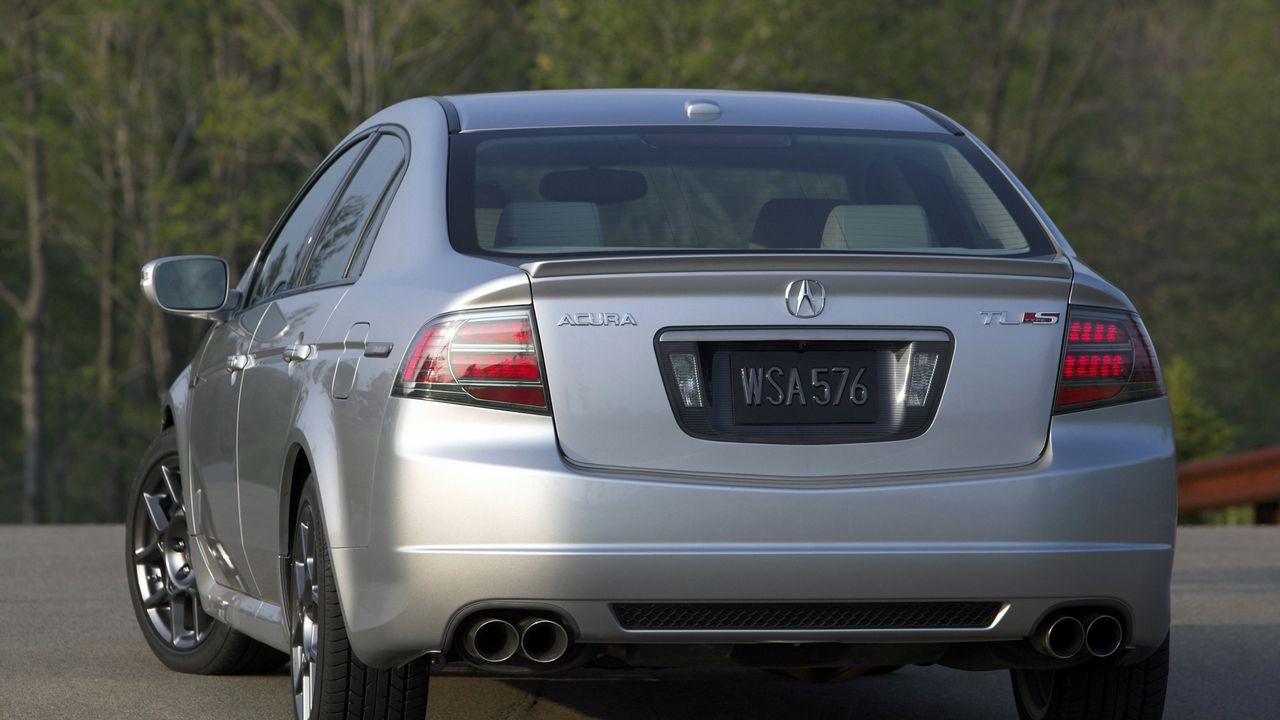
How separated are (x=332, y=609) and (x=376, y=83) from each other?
1324 inches

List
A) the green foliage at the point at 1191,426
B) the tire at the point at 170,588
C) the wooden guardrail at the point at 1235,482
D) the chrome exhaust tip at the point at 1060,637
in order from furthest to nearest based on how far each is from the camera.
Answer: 1. the green foliage at the point at 1191,426
2. the wooden guardrail at the point at 1235,482
3. the tire at the point at 170,588
4. the chrome exhaust tip at the point at 1060,637

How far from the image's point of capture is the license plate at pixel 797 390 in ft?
13.9

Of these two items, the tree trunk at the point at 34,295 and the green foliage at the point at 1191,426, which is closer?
the green foliage at the point at 1191,426

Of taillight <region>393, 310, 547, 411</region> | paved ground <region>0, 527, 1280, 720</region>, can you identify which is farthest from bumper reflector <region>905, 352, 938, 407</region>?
paved ground <region>0, 527, 1280, 720</region>

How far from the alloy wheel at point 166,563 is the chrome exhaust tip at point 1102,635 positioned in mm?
3194

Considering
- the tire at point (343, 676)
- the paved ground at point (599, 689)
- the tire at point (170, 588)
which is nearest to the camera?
the tire at point (343, 676)

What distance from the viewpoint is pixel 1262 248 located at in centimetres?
4675

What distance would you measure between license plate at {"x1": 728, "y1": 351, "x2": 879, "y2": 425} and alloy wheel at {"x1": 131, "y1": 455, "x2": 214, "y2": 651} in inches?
115

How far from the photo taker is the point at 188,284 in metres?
6.05

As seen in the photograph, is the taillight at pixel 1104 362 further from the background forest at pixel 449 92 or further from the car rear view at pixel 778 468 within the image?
the background forest at pixel 449 92

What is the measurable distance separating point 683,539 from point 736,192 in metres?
1.26

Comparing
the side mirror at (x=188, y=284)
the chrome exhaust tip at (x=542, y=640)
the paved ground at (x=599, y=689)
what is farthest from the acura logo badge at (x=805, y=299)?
the side mirror at (x=188, y=284)

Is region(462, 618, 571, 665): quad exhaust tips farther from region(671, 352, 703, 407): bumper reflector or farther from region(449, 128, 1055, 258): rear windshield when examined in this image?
region(449, 128, 1055, 258): rear windshield

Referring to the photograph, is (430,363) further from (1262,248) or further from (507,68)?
(1262,248)
